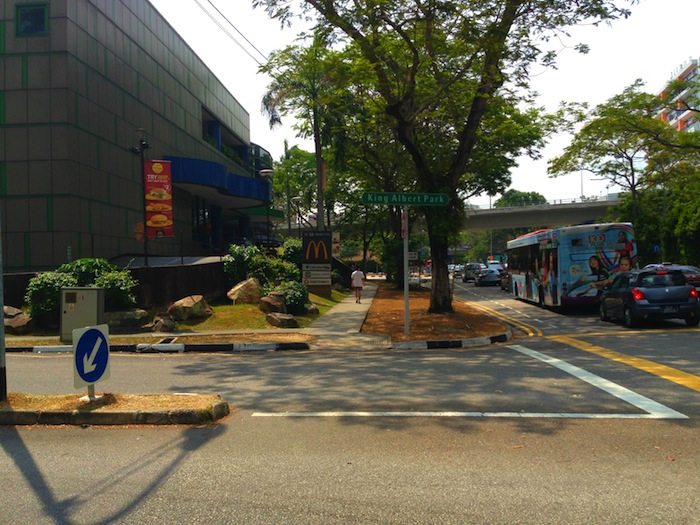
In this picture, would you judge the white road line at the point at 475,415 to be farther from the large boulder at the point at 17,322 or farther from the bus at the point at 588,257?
the bus at the point at 588,257

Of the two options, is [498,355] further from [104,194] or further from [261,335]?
[104,194]

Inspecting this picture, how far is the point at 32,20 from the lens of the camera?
23.4m

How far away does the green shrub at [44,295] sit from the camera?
15.4 metres

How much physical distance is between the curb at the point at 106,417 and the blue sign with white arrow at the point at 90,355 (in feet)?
1.16

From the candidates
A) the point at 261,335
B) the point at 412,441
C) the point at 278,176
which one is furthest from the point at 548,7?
the point at 278,176

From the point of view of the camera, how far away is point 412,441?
17.3ft

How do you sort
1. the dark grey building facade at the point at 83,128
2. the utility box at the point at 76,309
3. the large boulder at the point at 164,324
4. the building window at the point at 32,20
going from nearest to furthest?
the utility box at the point at 76,309 → the large boulder at the point at 164,324 → the dark grey building facade at the point at 83,128 → the building window at the point at 32,20

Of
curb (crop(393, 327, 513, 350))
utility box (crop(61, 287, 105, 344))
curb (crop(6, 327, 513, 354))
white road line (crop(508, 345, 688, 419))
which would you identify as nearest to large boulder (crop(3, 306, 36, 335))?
curb (crop(6, 327, 513, 354))

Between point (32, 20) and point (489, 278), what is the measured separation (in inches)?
1269

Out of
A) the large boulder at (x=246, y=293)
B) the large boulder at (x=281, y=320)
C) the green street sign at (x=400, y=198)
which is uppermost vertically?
the green street sign at (x=400, y=198)

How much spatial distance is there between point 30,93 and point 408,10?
17250 mm

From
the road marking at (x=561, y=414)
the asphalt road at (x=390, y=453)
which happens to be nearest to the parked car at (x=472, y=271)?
the asphalt road at (x=390, y=453)

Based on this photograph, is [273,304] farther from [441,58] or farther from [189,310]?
[441,58]

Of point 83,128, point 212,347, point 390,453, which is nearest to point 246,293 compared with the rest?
point 212,347
